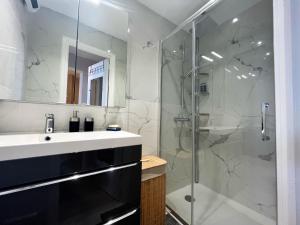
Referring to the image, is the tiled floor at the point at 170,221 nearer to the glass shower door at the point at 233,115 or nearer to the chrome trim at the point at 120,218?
the glass shower door at the point at 233,115

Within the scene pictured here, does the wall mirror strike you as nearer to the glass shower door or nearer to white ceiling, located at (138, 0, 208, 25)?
white ceiling, located at (138, 0, 208, 25)

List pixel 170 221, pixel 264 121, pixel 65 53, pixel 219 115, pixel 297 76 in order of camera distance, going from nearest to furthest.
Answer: pixel 297 76 < pixel 65 53 < pixel 264 121 < pixel 170 221 < pixel 219 115

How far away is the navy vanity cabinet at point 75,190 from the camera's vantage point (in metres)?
0.59

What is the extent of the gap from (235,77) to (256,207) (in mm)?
1325

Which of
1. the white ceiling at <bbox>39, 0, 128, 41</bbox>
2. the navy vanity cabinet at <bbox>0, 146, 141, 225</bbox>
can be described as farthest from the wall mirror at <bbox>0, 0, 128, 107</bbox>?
the navy vanity cabinet at <bbox>0, 146, 141, 225</bbox>

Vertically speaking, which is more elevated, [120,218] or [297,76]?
[297,76]

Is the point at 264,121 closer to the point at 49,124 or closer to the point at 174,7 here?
the point at 174,7

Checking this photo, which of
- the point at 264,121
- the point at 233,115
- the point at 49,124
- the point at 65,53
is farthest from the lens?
the point at 233,115

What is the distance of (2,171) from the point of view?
0.55 m

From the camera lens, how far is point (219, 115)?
5.64ft

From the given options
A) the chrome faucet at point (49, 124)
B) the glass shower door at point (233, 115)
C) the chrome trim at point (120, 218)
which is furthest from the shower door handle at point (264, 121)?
the chrome faucet at point (49, 124)

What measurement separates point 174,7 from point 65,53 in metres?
1.28

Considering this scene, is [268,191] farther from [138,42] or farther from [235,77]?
[138,42]

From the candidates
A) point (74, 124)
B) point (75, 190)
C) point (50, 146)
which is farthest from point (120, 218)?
point (74, 124)
